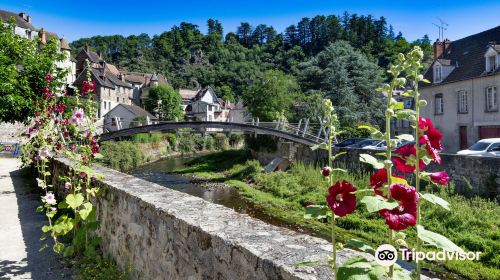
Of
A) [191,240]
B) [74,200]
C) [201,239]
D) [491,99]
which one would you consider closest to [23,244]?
[74,200]

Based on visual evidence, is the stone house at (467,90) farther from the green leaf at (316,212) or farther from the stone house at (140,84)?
the stone house at (140,84)

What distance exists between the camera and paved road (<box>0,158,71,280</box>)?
471 centimetres

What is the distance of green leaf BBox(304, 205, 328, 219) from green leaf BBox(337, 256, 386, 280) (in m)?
0.22

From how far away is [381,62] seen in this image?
82.8 meters

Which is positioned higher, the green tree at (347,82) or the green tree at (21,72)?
the green tree at (347,82)

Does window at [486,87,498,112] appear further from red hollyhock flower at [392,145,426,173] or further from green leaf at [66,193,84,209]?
red hollyhock flower at [392,145,426,173]

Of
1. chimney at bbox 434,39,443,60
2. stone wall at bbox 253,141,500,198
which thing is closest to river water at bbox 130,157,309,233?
stone wall at bbox 253,141,500,198

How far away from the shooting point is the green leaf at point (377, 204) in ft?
4.15

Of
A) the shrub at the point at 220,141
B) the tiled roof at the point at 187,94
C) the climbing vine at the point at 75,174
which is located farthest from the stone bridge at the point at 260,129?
the tiled roof at the point at 187,94

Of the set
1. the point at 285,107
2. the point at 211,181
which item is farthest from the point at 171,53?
the point at 211,181

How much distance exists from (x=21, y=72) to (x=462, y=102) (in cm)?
2573

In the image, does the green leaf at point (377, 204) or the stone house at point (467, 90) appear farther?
the stone house at point (467, 90)

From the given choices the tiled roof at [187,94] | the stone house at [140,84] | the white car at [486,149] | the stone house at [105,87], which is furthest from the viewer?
the tiled roof at [187,94]

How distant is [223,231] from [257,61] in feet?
411
